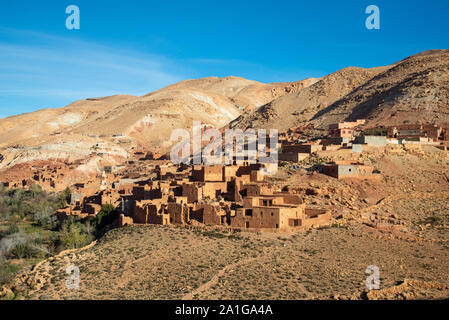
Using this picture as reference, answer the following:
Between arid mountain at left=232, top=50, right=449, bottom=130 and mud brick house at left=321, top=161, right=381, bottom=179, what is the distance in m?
19.6

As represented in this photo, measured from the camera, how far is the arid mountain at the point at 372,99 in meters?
51.1

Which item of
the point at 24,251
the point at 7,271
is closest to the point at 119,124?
the point at 24,251

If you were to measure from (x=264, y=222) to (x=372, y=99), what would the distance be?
43.3 metres

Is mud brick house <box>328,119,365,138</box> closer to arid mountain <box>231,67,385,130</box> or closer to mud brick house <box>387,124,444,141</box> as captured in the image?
mud brick house <box>387,124,444,141</box>

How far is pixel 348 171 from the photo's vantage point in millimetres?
30422

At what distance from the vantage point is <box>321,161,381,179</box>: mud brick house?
1187 inches

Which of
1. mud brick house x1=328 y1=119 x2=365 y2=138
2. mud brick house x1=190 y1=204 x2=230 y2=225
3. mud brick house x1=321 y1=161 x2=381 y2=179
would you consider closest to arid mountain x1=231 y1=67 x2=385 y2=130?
mud brick house x1=328 y1=119 x2=365 y2=138

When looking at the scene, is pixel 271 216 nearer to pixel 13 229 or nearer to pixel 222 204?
pixel 222 204

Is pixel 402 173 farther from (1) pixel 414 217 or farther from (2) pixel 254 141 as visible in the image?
(2) pixel 254 141

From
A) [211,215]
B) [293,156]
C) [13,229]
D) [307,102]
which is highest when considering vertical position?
[307,102]

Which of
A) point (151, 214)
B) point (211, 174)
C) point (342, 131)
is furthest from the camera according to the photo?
point (342, 131)
